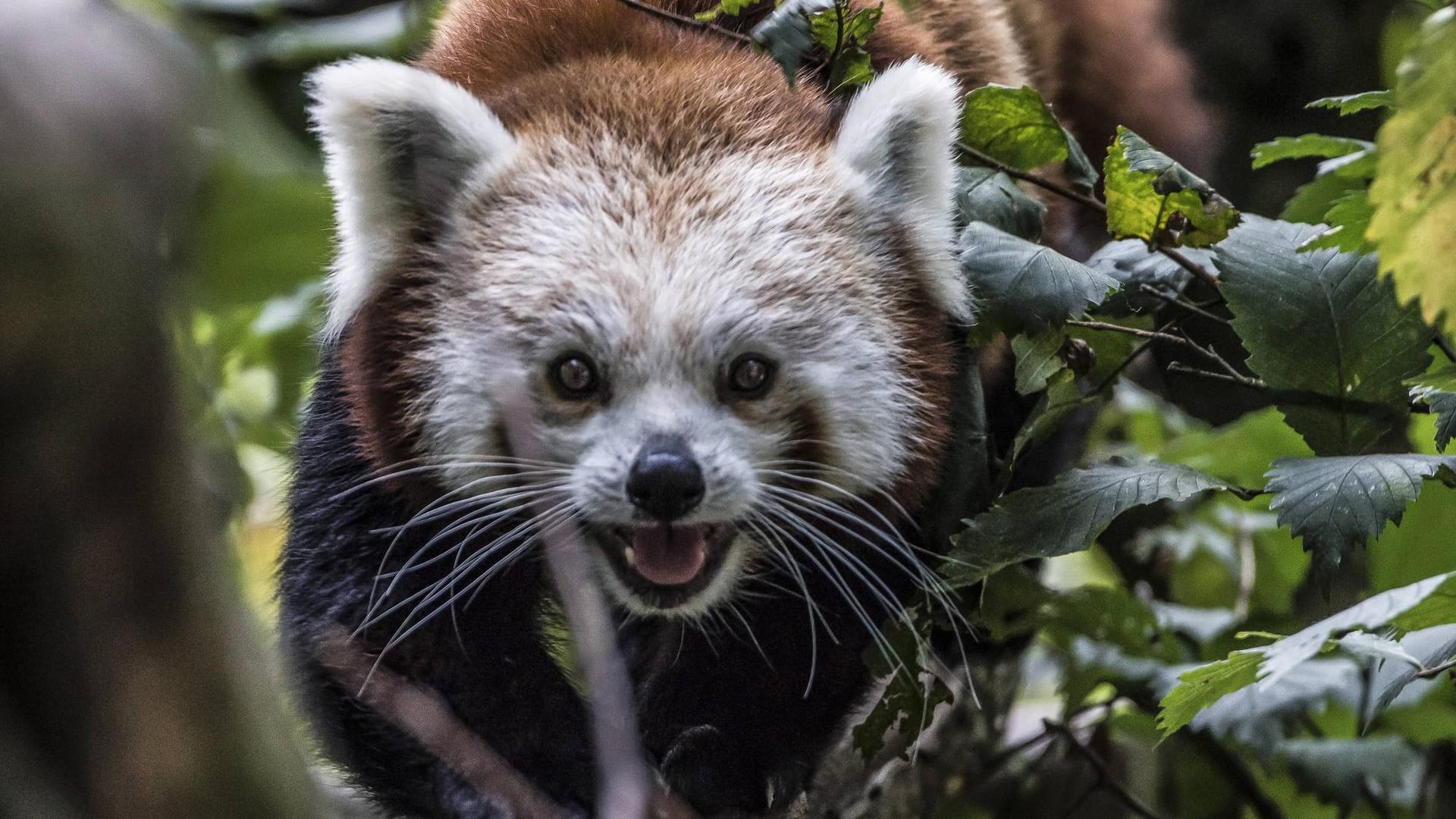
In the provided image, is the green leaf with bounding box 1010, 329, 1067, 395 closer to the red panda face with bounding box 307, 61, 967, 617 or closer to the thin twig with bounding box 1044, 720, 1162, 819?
the red panda face with bounding box 307, 61, 967, 617

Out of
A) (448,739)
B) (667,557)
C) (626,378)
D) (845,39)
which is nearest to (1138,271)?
(845,39)

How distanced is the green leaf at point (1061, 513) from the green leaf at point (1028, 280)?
0.28 m

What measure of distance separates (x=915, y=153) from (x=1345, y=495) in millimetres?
991

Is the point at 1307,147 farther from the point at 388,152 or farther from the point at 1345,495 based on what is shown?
the point at 388,152

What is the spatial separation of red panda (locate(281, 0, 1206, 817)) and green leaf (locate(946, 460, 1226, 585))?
259 millimetres

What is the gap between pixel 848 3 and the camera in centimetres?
237

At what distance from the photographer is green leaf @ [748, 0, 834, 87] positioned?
212 centimetres

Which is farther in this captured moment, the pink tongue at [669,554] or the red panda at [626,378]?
the pink tongue at [669,554]

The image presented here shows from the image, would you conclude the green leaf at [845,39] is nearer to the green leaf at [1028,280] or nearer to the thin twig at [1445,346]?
the green leaf at [1028,280]

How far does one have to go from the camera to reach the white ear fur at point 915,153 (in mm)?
2484

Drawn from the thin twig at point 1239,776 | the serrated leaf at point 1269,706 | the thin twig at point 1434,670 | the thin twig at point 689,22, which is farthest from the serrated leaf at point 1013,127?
the thin twig at point 1239,776

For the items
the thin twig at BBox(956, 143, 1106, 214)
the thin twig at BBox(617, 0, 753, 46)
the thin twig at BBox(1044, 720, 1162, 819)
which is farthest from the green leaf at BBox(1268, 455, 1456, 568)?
the thin twig at BBox(1044, 720, 1162, 819)

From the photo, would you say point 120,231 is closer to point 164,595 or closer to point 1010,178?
point 164,595

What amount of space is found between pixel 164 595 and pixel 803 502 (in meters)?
1.47
